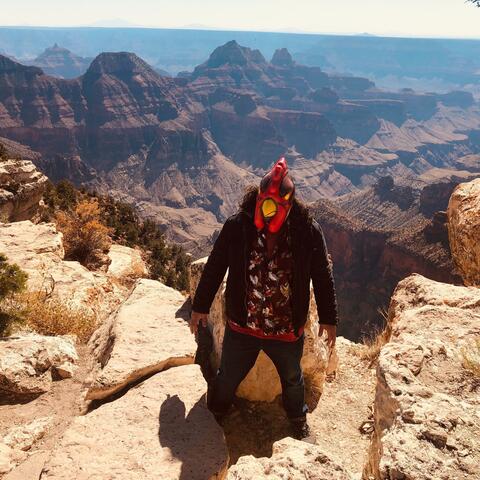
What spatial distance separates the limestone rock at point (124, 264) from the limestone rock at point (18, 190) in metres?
2.68

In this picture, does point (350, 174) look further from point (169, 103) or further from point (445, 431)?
point (445, 431)

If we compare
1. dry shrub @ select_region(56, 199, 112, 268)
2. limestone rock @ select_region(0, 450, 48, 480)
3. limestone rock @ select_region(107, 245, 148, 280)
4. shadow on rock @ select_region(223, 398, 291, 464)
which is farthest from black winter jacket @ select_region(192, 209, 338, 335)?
dry shrub @ select_region(56, 199, 112, 268)

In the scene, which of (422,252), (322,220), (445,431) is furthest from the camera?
(322,220)

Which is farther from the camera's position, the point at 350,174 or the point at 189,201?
the point at 350,174

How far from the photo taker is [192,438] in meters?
3.14

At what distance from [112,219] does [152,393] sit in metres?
11.6

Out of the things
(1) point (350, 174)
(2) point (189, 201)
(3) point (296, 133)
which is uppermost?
(3) point (296, 133)

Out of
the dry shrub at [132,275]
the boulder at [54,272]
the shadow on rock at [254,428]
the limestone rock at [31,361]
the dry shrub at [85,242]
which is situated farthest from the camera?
the dry shrub at [85,242]

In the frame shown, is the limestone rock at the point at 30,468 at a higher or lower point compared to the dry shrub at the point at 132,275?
higher

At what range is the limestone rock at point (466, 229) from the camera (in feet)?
17.2

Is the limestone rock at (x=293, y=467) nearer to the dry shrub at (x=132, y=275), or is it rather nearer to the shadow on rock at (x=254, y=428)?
the shadow on rock at (x=254, y=428)

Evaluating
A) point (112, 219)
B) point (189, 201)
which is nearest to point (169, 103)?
point (189, 201)

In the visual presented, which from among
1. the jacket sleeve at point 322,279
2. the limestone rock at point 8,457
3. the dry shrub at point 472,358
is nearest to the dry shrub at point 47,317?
the limestone rock at point 8,457

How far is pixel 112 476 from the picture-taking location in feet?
8.82
